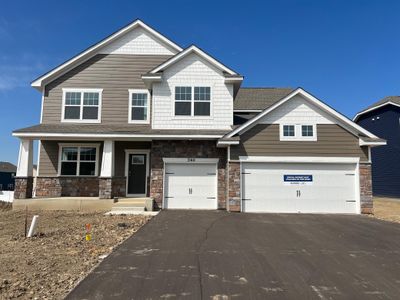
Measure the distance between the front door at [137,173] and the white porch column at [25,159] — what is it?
4442mm

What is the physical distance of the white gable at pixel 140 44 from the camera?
1587 cm

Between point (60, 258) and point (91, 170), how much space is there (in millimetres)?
9756

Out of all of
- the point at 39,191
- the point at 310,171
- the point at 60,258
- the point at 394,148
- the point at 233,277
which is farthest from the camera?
the point at 394,148

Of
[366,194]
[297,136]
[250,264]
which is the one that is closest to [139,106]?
[297,136]

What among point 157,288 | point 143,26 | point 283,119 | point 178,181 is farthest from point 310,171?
point 143,26

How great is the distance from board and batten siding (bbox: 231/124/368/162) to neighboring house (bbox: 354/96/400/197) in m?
12.4

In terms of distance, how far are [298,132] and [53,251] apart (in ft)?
33.7

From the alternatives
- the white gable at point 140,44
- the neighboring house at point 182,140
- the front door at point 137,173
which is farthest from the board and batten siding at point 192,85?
the white gable at point 140,44

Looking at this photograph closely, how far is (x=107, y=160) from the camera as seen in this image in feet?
43.6

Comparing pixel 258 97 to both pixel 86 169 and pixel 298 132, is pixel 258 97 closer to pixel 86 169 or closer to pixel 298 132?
pixel 298 132

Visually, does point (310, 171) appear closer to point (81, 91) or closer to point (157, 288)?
point (157, 288)

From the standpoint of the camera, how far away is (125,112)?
49.8 ft

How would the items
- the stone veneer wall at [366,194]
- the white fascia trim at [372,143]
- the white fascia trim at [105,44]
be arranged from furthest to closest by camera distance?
the white fascia trim at [105,44] → the stone veneer wall at [366,194] → the white fascia trim at [372,143]

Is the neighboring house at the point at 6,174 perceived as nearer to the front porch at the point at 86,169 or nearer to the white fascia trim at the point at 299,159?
the front porch at the point at 86,169
